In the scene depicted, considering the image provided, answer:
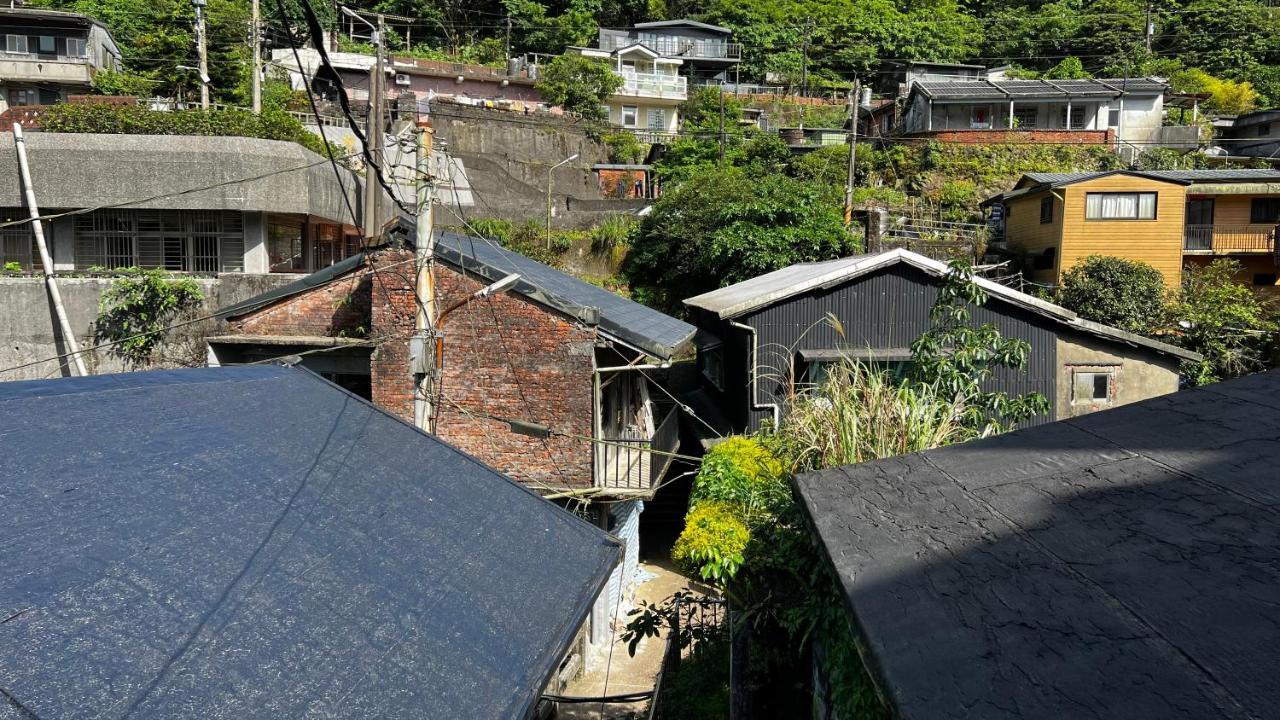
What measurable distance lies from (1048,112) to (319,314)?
125 feet

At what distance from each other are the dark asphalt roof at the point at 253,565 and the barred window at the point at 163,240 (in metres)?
15.7

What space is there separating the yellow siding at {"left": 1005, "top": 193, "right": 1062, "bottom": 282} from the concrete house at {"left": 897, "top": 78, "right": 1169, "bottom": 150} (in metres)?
9.49

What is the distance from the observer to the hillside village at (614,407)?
8.68ft

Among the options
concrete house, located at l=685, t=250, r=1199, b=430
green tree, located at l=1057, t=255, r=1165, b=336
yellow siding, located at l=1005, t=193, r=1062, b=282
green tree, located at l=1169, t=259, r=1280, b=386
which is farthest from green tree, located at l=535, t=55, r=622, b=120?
concrete house, located at l=685, t=250, r=1199, b=430

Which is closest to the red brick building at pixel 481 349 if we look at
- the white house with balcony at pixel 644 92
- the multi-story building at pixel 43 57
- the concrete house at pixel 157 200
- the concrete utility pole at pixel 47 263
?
the concrete utility pole at pixel 47 263

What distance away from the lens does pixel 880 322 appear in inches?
661

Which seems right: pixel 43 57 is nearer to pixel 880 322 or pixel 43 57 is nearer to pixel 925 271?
pixel 880 322

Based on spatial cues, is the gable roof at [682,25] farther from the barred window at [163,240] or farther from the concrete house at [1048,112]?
the barred window at [163,240]

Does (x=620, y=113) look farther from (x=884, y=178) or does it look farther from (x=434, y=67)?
(x=884, y=178)

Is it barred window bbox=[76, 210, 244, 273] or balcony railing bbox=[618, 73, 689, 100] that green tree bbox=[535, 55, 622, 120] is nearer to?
balcony railing bbox=[618, 73, 689, 100]

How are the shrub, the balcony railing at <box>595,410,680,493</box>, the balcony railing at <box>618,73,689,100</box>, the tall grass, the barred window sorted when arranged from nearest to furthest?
the tall grass, the shrub, the balcony railing at <box>595,410,680,493</box>, the barred window, the balcony railing at <box>618,73,689,100</box>

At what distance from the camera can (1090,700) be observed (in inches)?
89.3

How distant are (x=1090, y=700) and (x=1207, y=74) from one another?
63585 millimetres

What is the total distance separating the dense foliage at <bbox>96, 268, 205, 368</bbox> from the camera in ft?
52.5
